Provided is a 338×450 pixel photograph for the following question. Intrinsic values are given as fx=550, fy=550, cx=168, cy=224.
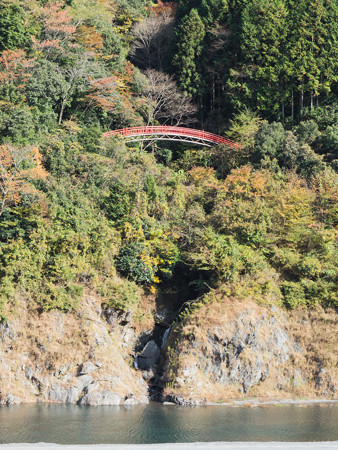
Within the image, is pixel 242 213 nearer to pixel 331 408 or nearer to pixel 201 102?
pixel 331 408

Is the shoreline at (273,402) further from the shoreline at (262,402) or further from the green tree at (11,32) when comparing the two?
the green tree at (11,32)

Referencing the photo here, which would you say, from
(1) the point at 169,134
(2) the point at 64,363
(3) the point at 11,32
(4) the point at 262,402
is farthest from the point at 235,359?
(3) the point at 11,32

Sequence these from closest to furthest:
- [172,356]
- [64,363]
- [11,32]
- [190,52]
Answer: [64,363] < [172,356] < [11,32] < [190,52]

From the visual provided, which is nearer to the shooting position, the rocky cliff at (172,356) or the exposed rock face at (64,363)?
the exposed rock face at (64,363)

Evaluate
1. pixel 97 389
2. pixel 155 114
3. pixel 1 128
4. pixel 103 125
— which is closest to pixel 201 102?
pixel 155 114

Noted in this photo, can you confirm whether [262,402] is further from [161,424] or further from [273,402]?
[161,424]

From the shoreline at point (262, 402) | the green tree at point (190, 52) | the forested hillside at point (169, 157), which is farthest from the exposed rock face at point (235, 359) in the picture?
the green tree at point (190, 52)
